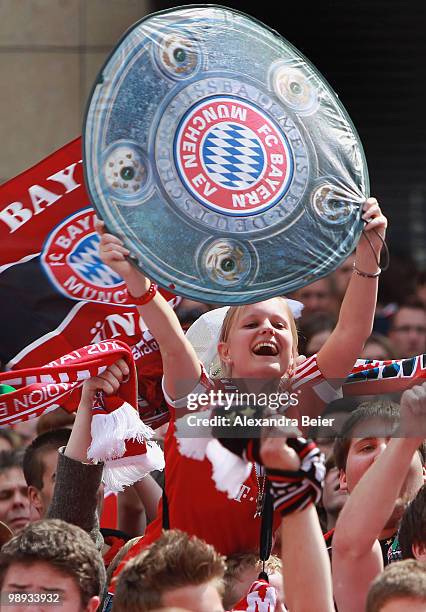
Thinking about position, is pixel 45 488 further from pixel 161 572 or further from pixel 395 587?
pixel 395 587

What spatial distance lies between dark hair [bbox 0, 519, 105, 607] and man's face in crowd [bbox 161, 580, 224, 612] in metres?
0.33

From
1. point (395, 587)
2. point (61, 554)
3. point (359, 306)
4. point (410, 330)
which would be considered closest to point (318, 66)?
point (410, 330)

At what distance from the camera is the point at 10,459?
479 centimetres

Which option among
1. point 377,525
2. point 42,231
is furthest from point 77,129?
point 377,525

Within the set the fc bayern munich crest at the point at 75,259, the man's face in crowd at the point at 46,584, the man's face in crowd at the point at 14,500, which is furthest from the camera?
the man's face in crowd at the point at 14,500

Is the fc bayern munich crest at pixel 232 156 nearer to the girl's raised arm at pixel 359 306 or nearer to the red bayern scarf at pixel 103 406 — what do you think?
the girl's raised arm at pixel 359 306

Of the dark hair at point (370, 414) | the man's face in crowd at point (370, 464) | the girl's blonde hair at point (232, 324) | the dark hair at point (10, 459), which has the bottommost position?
the man's face in crowd at point (370, 464)

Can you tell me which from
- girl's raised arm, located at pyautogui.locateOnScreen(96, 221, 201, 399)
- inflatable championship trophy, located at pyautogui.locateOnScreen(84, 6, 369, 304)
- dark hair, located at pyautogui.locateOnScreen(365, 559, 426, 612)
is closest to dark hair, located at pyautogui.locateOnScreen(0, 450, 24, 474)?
girl's raised arm, located at pyautogui.locateOnScreen(96, 221, 201, 399)

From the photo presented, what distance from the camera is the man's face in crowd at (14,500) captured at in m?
4.54

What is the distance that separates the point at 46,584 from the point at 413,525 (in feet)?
2.92

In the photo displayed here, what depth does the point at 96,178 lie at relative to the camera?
10.9 ft

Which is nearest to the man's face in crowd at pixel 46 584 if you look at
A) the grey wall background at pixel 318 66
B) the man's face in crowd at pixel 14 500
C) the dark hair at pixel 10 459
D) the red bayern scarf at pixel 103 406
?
the red bayern scarf at pixel 103 406

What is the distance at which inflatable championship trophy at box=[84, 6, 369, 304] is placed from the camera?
3.33 metres

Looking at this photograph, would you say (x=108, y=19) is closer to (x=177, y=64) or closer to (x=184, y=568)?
(x=177, y=64)
